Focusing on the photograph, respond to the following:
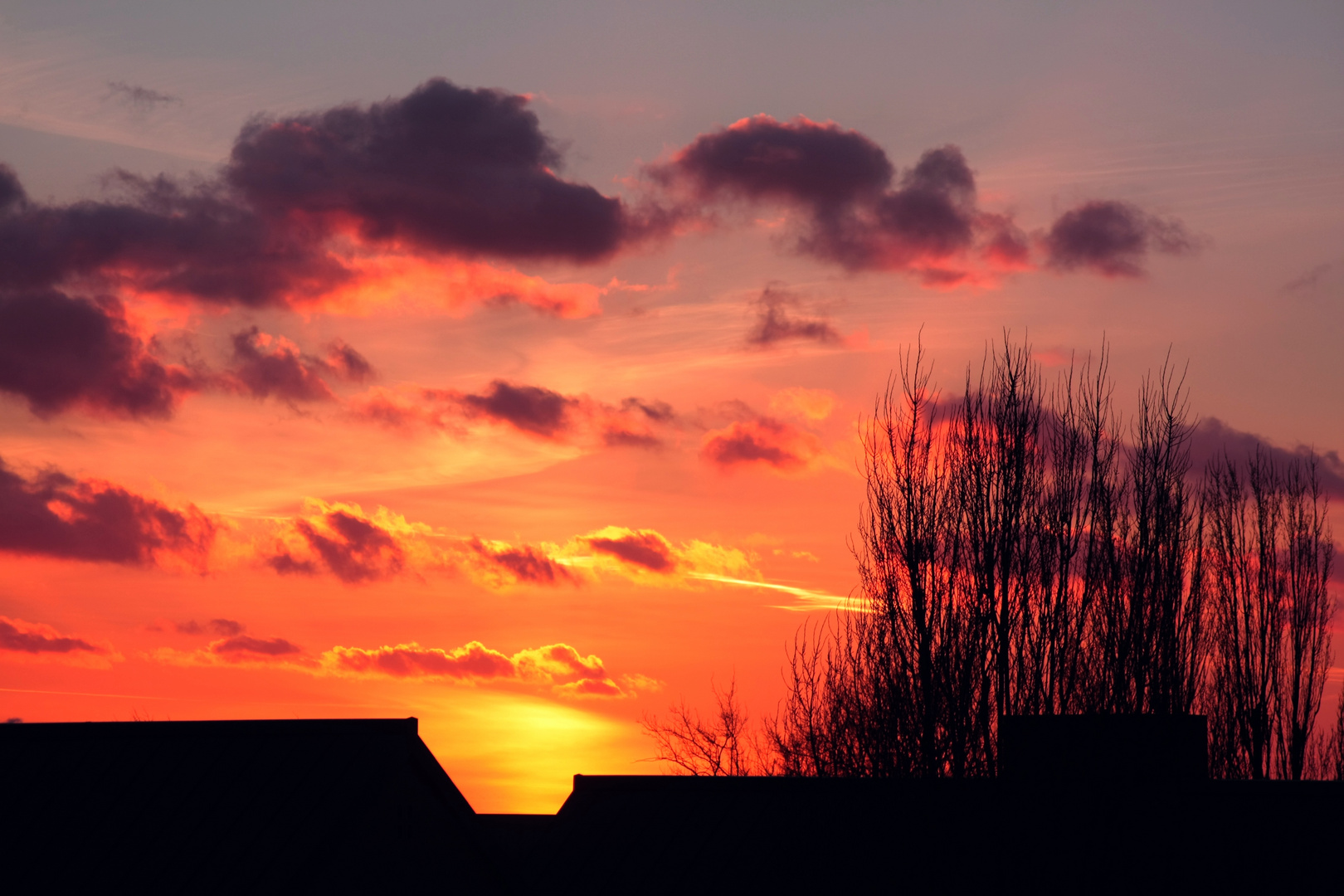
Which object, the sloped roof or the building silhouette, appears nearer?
the sloped roof

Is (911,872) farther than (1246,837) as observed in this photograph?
Yes

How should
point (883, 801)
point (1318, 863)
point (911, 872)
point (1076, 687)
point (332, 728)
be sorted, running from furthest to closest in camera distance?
point (1076, 687) < point (883, 801) < point (911, 872) < point (332, 728) < point (1318, 863)

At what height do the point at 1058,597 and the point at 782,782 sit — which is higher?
the point at 1058,597

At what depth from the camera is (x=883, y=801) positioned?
82.4ft

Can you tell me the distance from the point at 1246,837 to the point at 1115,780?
2339 millimetres

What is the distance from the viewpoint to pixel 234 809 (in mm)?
20609

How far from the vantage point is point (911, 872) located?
23.6 metres

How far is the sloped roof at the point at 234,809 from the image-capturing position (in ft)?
65.2

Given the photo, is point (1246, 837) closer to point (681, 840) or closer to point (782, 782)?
point (782, 782)

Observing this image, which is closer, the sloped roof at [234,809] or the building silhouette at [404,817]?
the sloped roof at [234,809]

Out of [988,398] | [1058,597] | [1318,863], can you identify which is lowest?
[1318,863]

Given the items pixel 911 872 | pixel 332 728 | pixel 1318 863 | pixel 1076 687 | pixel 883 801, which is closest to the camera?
pixel 1318 863

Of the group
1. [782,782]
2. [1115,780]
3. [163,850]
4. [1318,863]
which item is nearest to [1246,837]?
[1318,863]

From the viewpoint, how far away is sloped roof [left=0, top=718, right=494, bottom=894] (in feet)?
65.2
